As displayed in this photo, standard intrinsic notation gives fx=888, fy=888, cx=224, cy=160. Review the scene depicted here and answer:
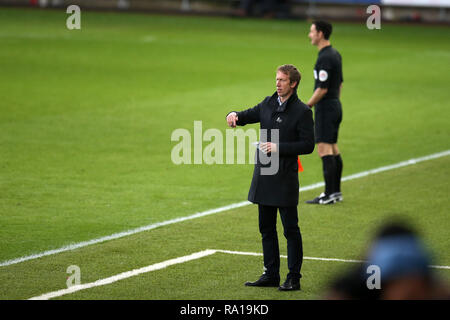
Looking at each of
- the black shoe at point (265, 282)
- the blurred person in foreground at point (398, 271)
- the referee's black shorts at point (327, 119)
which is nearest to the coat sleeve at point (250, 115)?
the black shoe at point (265, 282)

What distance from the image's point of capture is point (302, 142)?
28.3ft

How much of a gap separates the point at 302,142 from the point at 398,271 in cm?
482

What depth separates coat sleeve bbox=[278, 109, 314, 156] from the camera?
8.59m

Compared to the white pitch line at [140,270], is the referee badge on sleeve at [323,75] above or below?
above

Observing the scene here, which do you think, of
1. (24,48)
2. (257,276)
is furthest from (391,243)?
(24,48)

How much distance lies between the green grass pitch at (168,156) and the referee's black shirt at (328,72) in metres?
1.72

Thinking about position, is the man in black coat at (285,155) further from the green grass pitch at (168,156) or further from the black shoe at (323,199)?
the black shoe at (323,199)

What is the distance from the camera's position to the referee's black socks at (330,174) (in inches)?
517

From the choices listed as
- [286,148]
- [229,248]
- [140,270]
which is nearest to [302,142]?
[286,148]

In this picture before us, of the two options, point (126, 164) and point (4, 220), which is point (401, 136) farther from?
point (4, 220)

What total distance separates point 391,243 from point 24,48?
2894cm

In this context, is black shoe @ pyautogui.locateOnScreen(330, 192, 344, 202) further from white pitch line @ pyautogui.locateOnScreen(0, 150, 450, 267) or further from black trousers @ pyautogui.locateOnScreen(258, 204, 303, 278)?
black trousers @ pyautogui.locateOnScreen(258, 204, 303, 278)

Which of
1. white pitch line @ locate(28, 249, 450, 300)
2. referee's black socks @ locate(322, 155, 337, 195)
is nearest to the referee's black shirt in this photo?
referee's black socks @ locate(322, 155, 337, 195)

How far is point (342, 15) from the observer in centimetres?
4694
